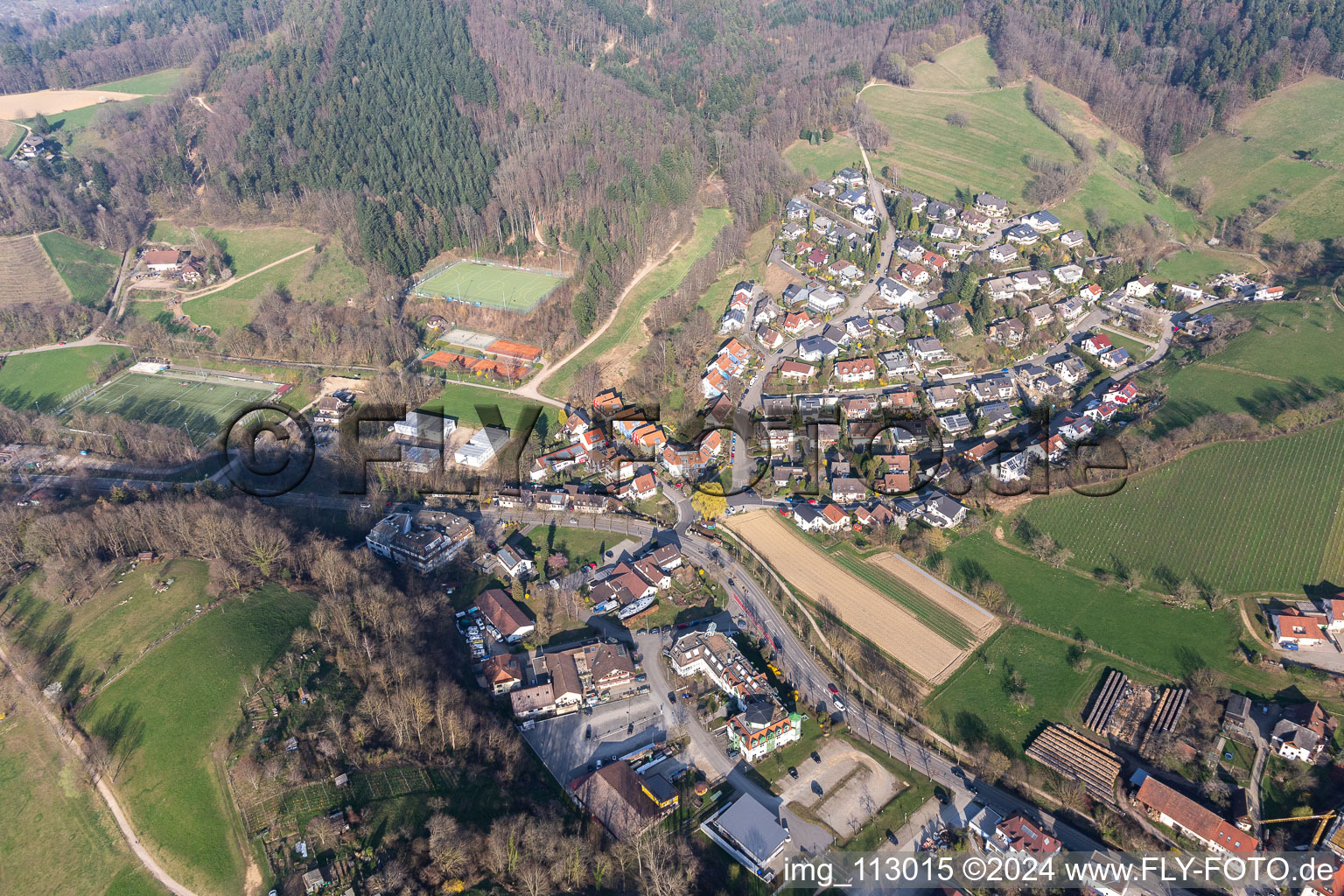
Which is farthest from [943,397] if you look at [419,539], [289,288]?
[289,288]

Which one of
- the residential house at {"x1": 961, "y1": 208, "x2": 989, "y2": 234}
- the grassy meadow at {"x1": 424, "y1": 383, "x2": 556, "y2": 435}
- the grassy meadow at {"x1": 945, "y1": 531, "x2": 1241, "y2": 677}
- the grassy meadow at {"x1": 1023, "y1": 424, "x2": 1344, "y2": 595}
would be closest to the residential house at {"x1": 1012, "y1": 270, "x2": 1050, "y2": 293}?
the residential house at {"x1": 961, "y1": 208, "x2": 989, "y2": 234}

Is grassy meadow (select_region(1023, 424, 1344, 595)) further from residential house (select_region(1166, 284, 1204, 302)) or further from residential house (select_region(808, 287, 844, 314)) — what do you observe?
residential house (select_region(808, 287, 844, 314))

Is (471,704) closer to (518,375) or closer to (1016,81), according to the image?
(518,375)

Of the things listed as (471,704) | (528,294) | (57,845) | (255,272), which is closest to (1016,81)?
(528,294)

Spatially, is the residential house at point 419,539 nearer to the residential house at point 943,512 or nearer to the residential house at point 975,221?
the residential house at point 943,512

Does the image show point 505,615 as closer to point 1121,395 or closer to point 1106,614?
point 1106,614

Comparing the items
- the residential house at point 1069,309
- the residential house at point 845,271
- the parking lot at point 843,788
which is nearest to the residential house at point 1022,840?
the parking lot at point 843,788
